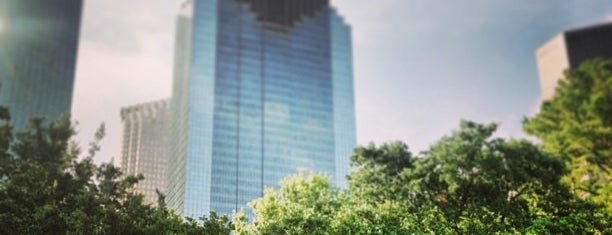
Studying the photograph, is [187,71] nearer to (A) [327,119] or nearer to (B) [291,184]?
(A) [327,119]

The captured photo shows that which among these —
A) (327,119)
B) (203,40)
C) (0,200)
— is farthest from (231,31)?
(0,200)

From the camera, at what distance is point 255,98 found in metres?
146

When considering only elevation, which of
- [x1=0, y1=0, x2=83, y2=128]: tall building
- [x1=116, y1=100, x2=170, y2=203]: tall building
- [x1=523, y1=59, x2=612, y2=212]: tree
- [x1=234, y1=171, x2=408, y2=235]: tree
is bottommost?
[x1=234, y1=171, x2=408, y2=235]: tree

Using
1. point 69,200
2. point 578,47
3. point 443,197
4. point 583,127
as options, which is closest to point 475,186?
point 443,197

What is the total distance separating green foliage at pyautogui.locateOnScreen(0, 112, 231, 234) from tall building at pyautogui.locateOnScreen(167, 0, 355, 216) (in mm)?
74539

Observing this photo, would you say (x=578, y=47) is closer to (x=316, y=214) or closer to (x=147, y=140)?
(x=147, y=140)

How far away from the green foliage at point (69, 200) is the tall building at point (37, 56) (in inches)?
4542

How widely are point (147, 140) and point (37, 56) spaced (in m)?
33.8

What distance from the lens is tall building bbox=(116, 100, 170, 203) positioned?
493 feet

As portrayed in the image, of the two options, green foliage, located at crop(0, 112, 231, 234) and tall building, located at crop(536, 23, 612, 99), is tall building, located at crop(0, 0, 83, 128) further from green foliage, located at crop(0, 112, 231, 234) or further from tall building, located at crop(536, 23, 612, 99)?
tall building, located at crop(536, 23, 612, 99)

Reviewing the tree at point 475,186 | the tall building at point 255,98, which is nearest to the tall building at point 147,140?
the tall building at point 255,98

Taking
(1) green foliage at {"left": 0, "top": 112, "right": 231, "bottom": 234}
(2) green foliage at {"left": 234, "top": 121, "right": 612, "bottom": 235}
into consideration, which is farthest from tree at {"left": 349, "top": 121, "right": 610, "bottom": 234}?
(1) green foliage at {"left": 0, "top": 112, "right": 231, "bottom": 234}

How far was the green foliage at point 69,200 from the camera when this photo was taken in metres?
38.6

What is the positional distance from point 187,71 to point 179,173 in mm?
23289
